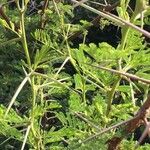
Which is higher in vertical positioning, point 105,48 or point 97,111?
point 105,48

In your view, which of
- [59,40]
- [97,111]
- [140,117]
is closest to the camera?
[140,117]

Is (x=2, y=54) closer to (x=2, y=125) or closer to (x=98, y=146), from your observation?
(x=2, y=125)

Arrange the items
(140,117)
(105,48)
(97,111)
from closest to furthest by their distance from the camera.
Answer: (140,117) < (105,48) < (97,111)

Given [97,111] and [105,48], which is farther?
[97,111]

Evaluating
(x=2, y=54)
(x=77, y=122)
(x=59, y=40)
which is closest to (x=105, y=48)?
(x=77, y=122)

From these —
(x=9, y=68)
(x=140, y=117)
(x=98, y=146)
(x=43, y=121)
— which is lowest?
(x=43, y=121)

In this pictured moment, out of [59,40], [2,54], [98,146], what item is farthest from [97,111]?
[2,54]

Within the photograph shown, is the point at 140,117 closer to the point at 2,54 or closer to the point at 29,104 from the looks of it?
the point at 29,104
